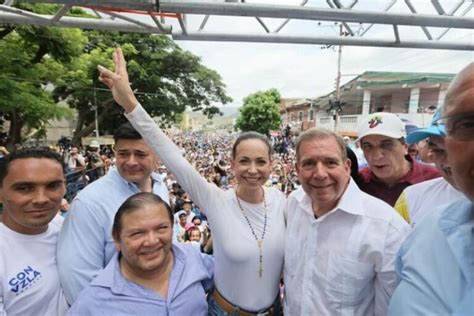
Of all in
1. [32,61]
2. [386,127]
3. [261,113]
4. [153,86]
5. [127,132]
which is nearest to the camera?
[127,132]

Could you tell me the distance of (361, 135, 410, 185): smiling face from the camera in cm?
223

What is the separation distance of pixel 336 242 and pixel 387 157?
3.22 ft

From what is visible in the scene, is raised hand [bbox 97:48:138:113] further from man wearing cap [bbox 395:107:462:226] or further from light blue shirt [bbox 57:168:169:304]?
man wearing cap [bbox 395:107:462:226]

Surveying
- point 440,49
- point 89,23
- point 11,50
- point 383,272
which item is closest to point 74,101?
point 11,50

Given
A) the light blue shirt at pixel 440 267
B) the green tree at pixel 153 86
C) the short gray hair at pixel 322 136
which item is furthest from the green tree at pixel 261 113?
the light blue shirt at pixel 440 267

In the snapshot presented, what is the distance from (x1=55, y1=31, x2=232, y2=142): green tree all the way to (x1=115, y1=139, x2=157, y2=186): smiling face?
17516 mm

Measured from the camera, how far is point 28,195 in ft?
5.25

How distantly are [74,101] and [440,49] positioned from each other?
2290cm

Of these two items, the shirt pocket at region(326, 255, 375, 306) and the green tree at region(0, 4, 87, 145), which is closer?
the shirt pocket at region(326, 255, 375, 306)

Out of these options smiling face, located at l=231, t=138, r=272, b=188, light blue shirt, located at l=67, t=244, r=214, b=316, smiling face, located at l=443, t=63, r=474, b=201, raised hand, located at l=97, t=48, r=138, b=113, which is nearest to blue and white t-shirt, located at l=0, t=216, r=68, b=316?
light blue shirt, located at l=67, t=244, r=214, b=316

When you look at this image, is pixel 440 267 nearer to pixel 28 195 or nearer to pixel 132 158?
pixel 132 158

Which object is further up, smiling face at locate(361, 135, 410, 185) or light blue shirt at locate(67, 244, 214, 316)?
smiling face at locate(361, 135, 410, 185)

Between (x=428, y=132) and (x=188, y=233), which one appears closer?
(x=428, y=132)

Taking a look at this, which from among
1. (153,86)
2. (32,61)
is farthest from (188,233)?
(153,86)
